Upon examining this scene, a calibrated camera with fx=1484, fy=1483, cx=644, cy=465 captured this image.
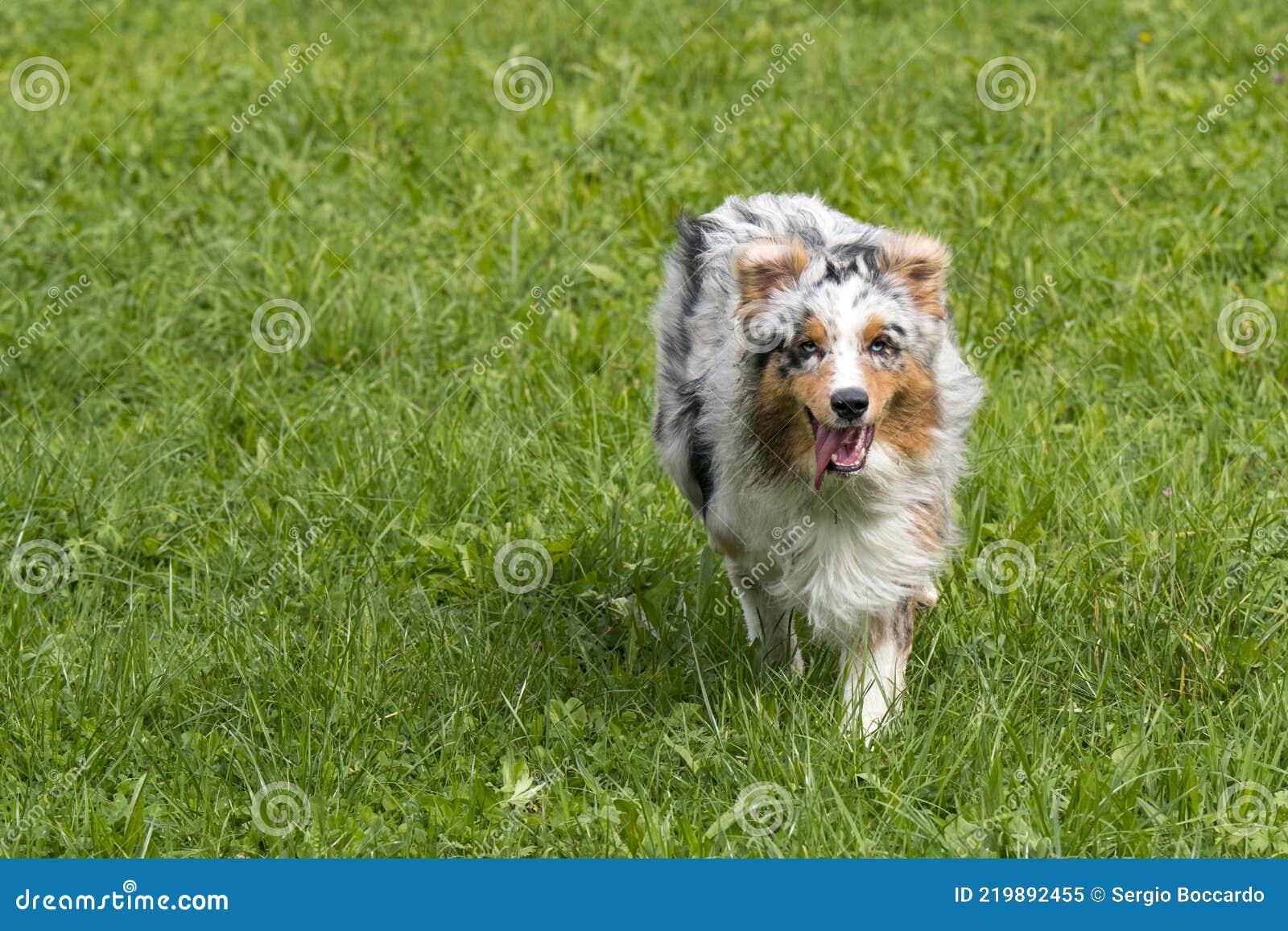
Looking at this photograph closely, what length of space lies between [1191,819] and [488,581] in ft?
7.60

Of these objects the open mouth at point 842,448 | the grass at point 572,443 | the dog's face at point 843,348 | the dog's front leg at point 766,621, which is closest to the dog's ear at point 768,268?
the dog's face at point 843,348

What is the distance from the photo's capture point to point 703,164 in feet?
23.8

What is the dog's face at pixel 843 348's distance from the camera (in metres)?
3.58

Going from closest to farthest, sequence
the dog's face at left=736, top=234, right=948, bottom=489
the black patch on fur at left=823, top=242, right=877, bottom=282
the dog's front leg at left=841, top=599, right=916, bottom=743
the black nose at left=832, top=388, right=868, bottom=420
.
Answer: the black nose at left=832, top=388, right=868, bottom=420 < the dog's face at left=736, top=234, right=948, bottom=489 < the black patch on fur at left=823, top=242, right=877, bottom=282 < the dog's front leg at left=841, top=599, right=916, bottom=743

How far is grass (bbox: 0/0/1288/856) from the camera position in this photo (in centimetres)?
378

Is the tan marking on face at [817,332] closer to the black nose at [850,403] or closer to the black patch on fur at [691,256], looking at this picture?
the black nose at [850,403]

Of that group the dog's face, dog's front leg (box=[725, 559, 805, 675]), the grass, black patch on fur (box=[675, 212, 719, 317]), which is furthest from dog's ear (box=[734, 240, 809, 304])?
the grass

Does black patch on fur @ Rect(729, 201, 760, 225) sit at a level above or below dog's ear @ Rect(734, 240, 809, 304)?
above

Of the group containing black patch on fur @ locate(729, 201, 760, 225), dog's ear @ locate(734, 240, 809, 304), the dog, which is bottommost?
the dog

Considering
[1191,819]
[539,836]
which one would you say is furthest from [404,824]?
[1191,819]

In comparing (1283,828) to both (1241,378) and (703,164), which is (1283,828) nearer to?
(1241,378)

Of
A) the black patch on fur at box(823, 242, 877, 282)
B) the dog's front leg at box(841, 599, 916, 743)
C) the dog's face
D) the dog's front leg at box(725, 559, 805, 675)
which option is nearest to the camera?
the dog's face

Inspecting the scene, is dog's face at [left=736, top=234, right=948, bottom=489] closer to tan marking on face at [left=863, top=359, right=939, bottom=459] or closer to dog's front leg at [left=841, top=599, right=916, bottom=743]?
tan marking on face at [left=863, top=359, right=939, bottom=459]

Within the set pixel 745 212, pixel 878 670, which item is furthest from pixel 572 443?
pixel 878 670
